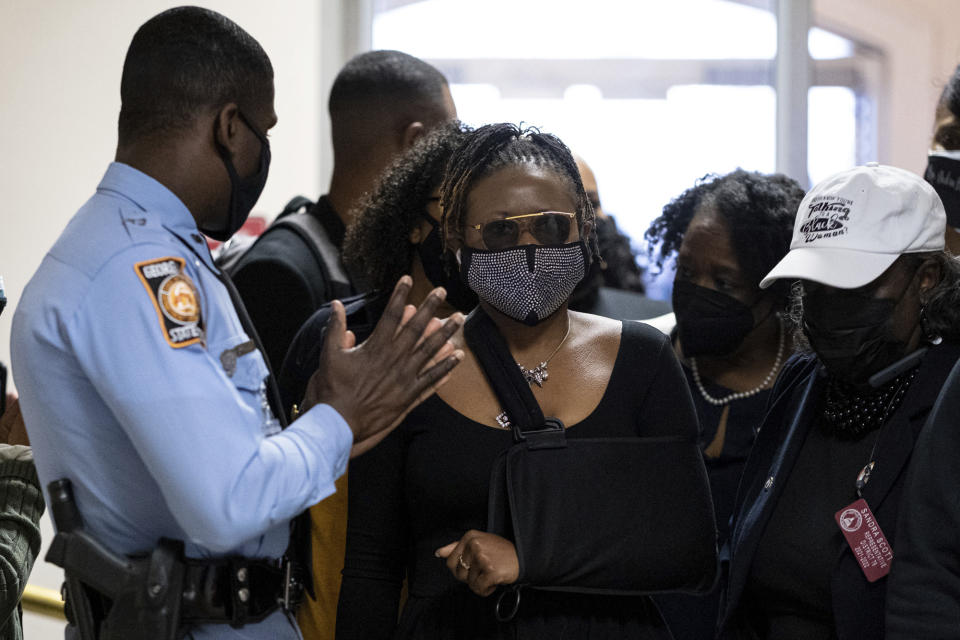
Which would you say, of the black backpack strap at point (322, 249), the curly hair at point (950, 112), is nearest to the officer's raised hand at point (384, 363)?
the black backpack strap at point (322, 249)

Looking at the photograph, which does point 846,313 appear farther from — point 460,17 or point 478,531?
point 460,17

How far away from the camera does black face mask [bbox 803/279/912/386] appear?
169 cm

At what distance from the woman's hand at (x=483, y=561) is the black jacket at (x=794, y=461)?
470 mm

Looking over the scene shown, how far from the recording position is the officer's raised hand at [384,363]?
1.44 metres

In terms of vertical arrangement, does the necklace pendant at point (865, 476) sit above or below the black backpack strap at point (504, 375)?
below

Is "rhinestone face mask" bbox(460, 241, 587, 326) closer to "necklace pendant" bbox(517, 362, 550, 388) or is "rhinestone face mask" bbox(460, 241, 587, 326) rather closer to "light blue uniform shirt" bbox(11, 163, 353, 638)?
"necklace pendant" bbox(517, 362, 550, 388)

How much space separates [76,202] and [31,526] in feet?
7.99

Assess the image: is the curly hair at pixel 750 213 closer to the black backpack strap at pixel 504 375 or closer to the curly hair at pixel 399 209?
the curly hair at pixel 399 209

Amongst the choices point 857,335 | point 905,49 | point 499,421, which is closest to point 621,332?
point 499,421

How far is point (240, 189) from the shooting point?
1531 mm

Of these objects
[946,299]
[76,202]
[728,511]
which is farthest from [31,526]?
[76,202]

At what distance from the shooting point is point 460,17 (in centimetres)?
470

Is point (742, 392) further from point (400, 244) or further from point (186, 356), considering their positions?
point (186, 356)

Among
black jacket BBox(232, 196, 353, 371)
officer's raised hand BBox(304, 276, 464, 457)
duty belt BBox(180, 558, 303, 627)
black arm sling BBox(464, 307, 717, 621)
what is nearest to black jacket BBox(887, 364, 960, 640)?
black arm sling BBox(464, 307, 717, 621)
